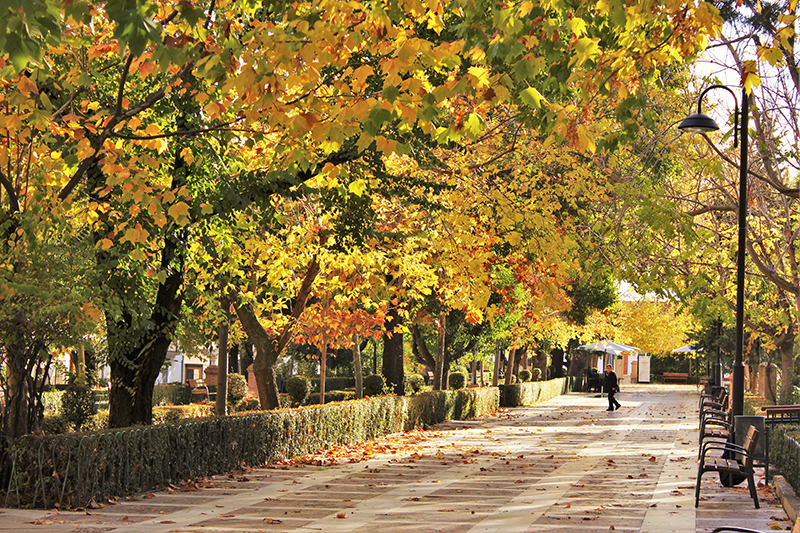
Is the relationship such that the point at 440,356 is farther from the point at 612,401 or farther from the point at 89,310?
the point at 89,310

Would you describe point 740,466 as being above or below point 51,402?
above

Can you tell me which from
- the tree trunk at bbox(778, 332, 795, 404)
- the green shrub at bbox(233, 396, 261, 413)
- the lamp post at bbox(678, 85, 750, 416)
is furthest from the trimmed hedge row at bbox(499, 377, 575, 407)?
the lamp post at bbox(678, 85, 750, 416)

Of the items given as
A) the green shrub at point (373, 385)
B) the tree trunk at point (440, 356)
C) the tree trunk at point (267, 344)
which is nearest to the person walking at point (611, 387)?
the tree trunk at point (440, 356)

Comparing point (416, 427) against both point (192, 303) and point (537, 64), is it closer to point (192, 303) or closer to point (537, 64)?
point (192, 303)

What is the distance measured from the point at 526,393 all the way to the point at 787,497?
91.5 ft

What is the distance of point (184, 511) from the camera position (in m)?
9.84

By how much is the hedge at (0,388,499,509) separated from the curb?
25.8 feet

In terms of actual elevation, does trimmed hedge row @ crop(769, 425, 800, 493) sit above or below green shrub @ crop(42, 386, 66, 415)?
above

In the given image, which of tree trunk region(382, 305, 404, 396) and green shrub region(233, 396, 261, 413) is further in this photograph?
green shrub region(233, 396, 261, 413)

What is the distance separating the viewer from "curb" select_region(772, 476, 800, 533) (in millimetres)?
8973

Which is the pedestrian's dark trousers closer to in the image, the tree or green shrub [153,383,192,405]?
green shrub [153,383,192,405]

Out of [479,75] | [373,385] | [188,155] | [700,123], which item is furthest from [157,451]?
[373,385]

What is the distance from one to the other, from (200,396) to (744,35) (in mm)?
27405

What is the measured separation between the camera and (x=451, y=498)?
11180mm
